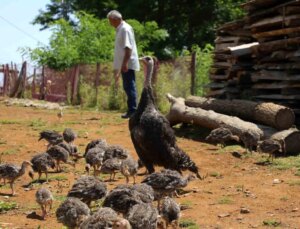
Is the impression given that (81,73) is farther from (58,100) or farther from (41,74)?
(41,74)

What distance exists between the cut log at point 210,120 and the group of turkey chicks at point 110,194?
3552mm

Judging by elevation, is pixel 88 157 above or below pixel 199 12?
below

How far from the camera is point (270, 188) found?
923 centimetres

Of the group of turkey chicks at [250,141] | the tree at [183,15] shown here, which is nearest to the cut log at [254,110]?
the group of turkey chicks at [250,141]

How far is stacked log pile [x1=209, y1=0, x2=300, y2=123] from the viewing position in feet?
48.9

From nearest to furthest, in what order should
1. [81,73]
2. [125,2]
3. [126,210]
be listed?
1. [126,210]
2. [81,73]
3. [125,2]

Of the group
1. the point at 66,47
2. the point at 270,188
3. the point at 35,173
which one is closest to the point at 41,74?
the point at 66,47

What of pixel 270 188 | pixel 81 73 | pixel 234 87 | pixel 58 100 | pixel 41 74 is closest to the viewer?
pixel 270 188

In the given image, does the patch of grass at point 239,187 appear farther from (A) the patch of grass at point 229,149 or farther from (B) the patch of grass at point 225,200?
(A) the patch of grass at point 229,149

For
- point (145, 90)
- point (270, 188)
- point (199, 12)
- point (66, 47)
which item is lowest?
point (270, 188)

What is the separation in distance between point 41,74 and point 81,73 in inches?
242

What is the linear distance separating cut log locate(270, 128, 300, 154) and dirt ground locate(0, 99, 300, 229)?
2.21ft

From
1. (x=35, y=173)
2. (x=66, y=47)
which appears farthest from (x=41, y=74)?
(x=35, y=173)

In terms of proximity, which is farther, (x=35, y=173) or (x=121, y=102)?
(x=121, y=102)
